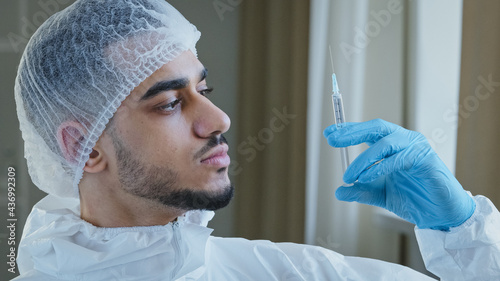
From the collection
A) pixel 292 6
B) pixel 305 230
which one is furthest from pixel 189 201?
pixel 292 6

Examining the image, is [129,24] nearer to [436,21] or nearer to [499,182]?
[499,182]

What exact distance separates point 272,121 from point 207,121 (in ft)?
6.21

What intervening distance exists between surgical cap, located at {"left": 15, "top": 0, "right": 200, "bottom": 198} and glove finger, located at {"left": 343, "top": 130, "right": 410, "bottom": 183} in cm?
51

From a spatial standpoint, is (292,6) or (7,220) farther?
(7,220)

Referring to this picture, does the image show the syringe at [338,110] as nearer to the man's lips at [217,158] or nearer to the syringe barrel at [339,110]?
the syringe barrel at [339,110]

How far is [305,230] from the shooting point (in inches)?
110

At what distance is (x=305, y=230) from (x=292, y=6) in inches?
50.8

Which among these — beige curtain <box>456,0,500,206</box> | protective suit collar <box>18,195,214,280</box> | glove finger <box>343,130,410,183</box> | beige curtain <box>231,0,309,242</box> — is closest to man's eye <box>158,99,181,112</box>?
protective suit collar <box>18,195,214,280</box>

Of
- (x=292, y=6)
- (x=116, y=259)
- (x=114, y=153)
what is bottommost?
(x=116, y=259)

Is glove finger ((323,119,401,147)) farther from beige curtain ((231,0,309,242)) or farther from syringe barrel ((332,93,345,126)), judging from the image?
beige curtain ((231,0,309,242))

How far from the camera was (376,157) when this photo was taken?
1098mm

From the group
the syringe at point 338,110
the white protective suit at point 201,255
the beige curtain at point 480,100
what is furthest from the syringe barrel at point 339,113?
the beige curtain at point 480,100

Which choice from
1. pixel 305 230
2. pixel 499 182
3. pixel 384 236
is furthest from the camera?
pixel 305 230

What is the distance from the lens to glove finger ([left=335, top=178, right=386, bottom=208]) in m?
1.22
